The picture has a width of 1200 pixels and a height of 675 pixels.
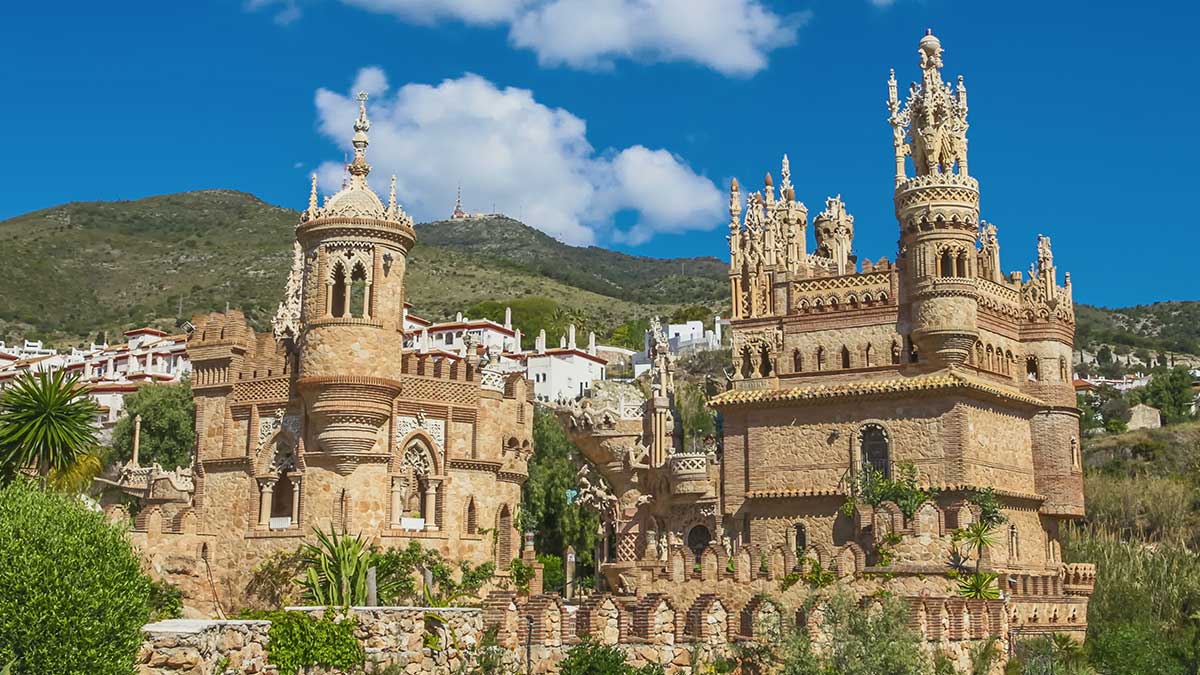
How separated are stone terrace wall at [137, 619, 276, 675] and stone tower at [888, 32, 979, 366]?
2017cm

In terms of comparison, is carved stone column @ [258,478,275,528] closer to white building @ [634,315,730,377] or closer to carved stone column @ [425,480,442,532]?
carved stone column @ [425,480,442,532]

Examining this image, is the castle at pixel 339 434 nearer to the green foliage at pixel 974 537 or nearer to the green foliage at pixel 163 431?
the green foliage at pixel 974 537

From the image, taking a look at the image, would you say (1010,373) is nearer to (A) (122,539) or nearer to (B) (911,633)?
(B) (911,633)

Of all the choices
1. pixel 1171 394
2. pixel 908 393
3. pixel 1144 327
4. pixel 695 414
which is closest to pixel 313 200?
pixel 908 393

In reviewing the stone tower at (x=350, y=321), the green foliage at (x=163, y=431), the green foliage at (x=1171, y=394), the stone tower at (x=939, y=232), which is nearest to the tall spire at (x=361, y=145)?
the stone tower at (x=350, y=321)

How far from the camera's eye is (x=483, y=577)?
1420 inches

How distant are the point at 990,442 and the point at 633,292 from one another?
138 meters

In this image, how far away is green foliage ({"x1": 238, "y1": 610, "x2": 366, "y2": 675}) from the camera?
23.7 metres

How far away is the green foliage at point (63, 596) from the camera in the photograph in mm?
20656

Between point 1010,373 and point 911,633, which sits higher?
point 1010,373

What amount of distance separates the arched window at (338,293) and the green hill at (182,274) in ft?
230

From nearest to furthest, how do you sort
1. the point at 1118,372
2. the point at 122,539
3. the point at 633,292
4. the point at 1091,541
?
the point at 122,539 → the point at 1091,541 → the point at 1118,372 → the point at 633,292

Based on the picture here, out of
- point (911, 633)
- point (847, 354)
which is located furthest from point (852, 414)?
point (911, 633)

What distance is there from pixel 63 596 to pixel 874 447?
2247 cm
